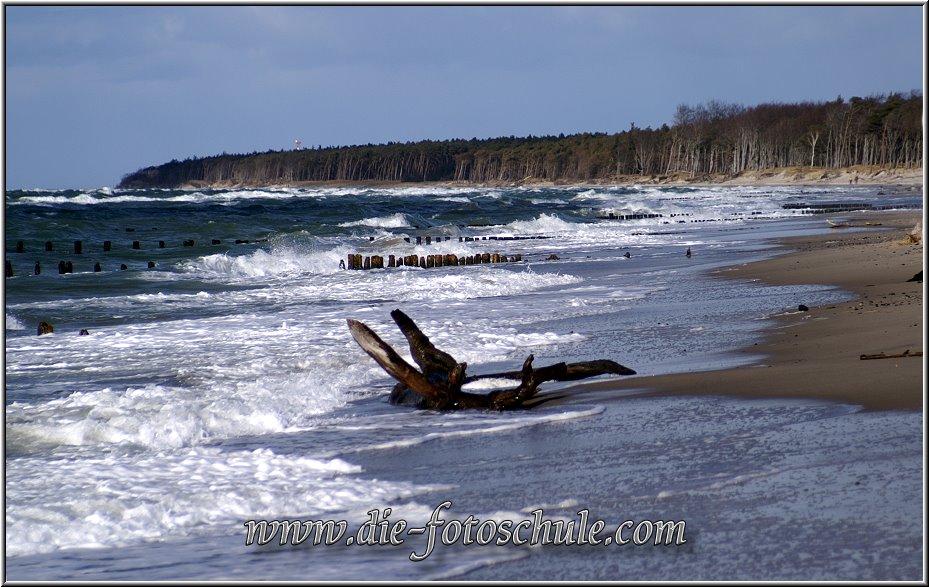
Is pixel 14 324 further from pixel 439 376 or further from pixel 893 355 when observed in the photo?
pixel 893 355

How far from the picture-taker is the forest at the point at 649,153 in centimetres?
10619

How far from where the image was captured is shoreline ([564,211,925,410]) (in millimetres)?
5363

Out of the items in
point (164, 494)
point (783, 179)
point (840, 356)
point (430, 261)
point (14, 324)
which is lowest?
point (14, 324)

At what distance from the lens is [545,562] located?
3385 millimetres

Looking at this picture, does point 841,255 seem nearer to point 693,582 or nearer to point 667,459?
point 667,459

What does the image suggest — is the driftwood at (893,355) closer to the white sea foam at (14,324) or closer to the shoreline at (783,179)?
the white sea foam at (14,324)

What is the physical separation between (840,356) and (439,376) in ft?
9.06

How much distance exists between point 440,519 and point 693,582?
46.3 inches

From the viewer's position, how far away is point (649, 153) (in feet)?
459

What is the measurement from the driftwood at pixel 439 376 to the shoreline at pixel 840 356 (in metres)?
0.50

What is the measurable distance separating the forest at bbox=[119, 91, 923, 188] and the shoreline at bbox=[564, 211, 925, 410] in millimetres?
92398

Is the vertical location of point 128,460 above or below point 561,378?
below

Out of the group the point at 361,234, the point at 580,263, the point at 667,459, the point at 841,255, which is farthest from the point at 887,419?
the point at 361,234

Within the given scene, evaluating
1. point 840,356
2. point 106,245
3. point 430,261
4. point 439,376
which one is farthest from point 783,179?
point 439,376
